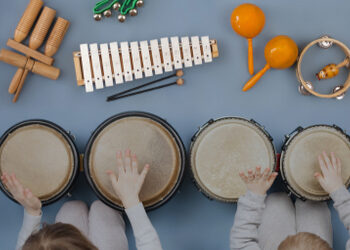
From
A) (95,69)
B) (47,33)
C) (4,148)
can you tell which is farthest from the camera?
(47,33)

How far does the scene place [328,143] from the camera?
1885mm

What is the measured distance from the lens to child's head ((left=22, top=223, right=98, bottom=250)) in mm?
1411

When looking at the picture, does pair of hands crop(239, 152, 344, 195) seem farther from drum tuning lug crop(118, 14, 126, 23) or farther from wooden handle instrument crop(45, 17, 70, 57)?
wooden handle instrument crop(45, 17, 70, 57)

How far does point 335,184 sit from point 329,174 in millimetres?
51

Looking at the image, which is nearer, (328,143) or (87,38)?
(328,143)

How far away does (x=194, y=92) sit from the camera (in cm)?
220

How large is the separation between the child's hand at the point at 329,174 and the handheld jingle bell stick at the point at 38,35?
1515mm

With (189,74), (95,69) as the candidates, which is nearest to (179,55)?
(189,74)

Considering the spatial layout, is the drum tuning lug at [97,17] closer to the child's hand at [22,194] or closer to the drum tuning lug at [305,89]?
the child's hand at [22,194]

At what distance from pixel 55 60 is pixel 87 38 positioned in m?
0.21

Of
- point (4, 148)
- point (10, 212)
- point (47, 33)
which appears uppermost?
point (47, 33)

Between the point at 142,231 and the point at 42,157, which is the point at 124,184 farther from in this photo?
the point at 42,157

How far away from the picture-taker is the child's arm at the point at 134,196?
1.66 metres

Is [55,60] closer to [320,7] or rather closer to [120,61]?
[120,61]
